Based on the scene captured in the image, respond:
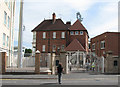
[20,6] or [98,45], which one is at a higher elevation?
[20,6]

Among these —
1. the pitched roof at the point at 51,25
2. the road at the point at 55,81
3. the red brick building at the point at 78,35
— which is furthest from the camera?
the pitched roof at the point at 51,25

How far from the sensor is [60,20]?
4869 cm

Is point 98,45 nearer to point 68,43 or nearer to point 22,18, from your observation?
point 68,43

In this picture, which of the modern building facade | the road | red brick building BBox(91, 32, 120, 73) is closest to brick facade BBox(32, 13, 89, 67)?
Result: red brick building BBox(91, 32, 120, 73)

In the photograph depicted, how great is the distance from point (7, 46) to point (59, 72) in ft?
69.0

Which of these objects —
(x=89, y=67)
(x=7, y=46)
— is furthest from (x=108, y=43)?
(x=7, y=46)

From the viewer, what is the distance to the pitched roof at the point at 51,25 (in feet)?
153

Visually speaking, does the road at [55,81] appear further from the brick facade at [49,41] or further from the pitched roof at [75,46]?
the brick facade at [49,41]

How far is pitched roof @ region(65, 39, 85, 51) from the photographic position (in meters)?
40.8

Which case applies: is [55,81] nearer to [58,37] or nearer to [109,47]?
[109,47]

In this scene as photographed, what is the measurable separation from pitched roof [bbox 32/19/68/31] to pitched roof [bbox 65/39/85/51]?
5353mm

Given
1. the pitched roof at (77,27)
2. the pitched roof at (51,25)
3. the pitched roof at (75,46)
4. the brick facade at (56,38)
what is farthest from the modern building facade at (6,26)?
the pitched roof at (77,27)

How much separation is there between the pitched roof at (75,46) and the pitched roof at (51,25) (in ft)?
17.6

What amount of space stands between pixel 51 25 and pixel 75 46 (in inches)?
404
